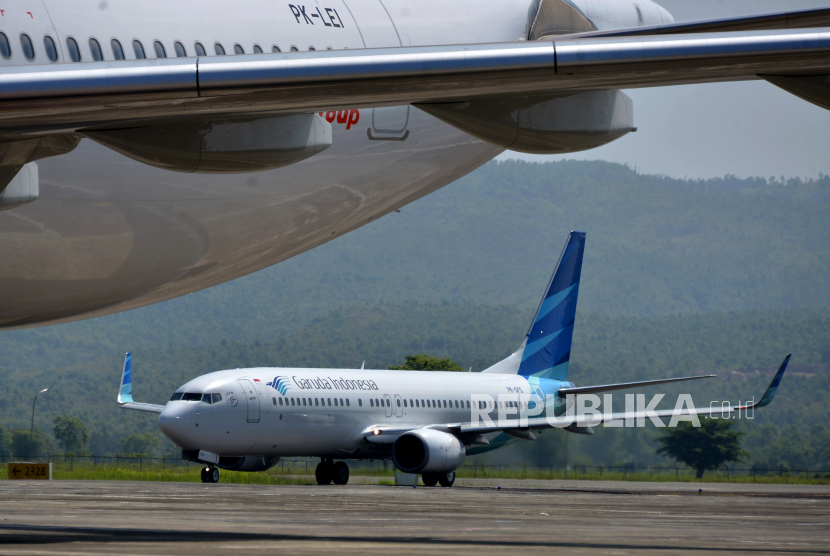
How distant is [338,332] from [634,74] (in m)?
182

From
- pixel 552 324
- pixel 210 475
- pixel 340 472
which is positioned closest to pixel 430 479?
pixel 340 472

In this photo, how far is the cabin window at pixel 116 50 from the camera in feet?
21.8

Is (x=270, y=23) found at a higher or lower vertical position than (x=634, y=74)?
higher

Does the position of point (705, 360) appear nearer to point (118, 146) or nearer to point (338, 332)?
point (338, 332)

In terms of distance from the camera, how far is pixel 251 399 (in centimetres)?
2681

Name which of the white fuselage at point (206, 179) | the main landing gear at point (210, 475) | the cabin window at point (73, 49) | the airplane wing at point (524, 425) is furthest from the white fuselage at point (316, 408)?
the cabin window at point (73, 49)

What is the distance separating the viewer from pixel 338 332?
187m

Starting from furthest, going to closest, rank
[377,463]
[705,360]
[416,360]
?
[705,360] < [416,360] < [377,463]

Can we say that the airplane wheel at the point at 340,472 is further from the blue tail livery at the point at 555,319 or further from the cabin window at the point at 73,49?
the cabin window at the point at 73,49

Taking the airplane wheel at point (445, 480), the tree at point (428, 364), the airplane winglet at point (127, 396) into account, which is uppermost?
the tree at point (428, 364)

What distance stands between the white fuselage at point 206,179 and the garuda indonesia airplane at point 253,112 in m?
0.01

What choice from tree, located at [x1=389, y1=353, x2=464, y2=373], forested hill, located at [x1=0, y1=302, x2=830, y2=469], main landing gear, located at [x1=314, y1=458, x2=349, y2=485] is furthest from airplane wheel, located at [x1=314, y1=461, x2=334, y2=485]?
forested hill, located at [x1=0, y1=302, x2=830, y2=469]

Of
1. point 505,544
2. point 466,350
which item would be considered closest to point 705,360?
point 466,350

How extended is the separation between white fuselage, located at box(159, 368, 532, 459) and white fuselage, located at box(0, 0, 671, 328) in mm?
17659
